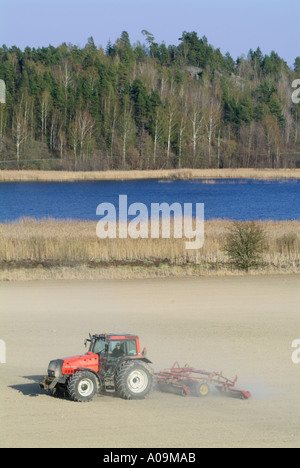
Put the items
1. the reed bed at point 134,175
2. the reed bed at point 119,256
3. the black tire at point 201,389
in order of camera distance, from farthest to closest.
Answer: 1. the reed bed at point 134,175
2. the reed bed at point 119,256
3. the black tire at point 201,389

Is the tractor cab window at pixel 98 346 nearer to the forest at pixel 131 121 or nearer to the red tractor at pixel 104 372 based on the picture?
the red tractor at pixel 104 372

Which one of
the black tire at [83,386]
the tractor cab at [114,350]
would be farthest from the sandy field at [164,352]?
the tractor cab at [114,350]

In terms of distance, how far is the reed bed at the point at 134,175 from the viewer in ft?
260

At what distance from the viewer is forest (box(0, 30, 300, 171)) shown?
309 ft

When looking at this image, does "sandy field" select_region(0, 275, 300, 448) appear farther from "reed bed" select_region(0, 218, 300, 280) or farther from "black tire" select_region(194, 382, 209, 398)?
"reed bed" select_region(0, 218, 300, 280)

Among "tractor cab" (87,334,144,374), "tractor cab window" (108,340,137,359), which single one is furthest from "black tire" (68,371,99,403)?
"tractor cab window" (108,340,137,359)


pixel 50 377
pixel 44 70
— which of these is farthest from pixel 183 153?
pixel 50 377

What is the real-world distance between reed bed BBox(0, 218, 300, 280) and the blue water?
601 inches

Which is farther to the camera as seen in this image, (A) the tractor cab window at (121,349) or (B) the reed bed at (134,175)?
(B) the reed bed at (134,175)

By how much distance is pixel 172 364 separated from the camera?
514 inches

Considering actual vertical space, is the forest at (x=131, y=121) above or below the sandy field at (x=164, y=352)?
above

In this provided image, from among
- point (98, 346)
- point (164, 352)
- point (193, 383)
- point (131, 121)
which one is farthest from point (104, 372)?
point (131, 121)

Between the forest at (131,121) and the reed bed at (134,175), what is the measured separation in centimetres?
698

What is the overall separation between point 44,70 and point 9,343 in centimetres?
10065
